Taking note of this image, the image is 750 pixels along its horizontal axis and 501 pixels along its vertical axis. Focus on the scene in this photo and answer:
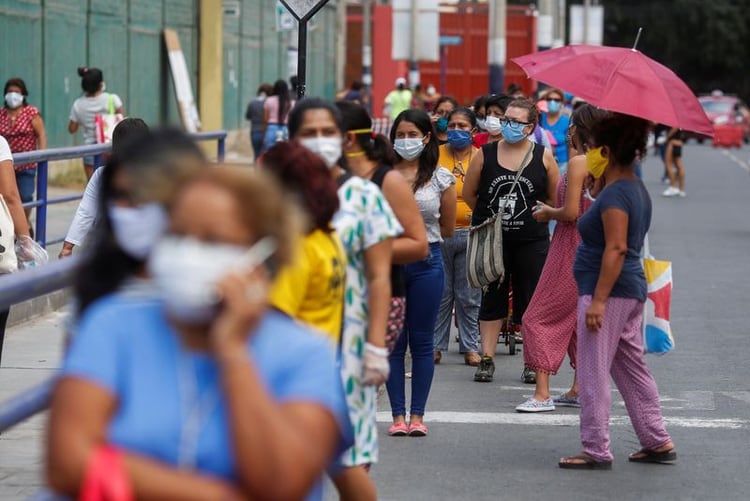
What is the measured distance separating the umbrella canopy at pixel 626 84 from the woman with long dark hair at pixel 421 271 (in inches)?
34.6

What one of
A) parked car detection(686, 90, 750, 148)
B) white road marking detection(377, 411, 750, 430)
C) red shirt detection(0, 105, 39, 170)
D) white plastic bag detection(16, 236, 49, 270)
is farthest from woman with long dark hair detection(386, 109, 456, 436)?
parked car detection(686, 90, 750, 148)

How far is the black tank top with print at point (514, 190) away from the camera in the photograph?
9.79 metres

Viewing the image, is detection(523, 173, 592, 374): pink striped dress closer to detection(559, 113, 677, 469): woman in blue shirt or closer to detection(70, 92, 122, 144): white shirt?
detection(559, 113, 677, 469): woman in blue shirt

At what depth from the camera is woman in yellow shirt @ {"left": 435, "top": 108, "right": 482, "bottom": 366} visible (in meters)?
10.8

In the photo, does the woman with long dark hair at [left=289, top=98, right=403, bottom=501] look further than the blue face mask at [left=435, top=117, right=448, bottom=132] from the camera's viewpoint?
No

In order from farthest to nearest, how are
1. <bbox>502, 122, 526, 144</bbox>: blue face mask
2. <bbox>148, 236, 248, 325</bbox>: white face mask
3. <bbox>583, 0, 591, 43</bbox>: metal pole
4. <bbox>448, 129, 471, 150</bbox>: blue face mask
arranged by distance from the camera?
<bbox>583, 0, 591, 43</bbox>: metal pole
<bbox>448, 129, 471, 150</bbox>: blue face mask
<bbox>502, 122, 526, 144</bbox>: blue face mask
<bbox>148, 236, 248, 325</bbox>: white face mask

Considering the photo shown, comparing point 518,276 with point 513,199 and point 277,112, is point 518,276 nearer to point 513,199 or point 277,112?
point 513,199

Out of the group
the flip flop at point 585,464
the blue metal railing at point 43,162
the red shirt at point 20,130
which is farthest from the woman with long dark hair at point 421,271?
the red shirt at point 20,130

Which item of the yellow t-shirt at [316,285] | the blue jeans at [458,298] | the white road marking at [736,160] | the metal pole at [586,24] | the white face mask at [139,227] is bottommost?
the white road marking at [736,160]

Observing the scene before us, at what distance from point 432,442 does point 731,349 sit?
3.90 meters

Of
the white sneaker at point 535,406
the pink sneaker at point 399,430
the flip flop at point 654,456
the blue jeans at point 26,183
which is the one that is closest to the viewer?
Result: the flip flop at point 654,456

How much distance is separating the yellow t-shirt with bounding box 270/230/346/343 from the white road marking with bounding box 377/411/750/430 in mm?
3898

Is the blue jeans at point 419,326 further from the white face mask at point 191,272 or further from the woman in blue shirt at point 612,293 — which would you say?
the white face mask at point 191,272

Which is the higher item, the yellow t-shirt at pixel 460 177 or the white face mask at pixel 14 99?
the white face mask at pixel 14 99
